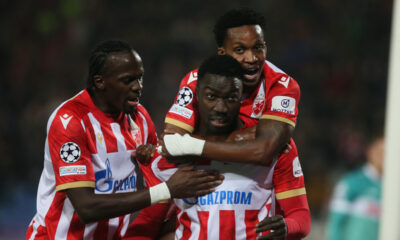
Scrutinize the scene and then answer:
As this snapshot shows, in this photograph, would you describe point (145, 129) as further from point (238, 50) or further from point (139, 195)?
point (238, 50)

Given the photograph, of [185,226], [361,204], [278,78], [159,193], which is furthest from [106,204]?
[361,204]

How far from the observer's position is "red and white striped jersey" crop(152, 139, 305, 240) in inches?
111

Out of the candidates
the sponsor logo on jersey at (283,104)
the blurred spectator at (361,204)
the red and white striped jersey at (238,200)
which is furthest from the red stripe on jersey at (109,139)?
the blurred spectator at (361,204)

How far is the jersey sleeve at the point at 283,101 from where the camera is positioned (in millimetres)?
2936

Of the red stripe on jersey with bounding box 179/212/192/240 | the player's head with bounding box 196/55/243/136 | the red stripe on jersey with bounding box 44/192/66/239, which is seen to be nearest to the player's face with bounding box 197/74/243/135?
the player's head with bounding box 196/55/243/136

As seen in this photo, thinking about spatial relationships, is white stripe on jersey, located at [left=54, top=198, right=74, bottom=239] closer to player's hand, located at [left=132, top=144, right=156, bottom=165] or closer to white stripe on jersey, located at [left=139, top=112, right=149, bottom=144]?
player's hand, located at [left=132, top=144, right=156, bottom=165]

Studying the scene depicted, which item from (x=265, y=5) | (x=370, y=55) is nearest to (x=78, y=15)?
(x=265, y=5)

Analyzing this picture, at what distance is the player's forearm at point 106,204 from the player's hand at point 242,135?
0.49 meters

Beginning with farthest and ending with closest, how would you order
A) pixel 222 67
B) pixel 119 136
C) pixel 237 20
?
pixel 119 136 → pixel 237 20 → pixel 222 67

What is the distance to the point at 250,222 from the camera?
9.32 ft

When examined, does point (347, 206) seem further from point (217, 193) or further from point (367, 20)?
point (367, 20)

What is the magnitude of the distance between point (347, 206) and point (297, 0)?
693 centimetres

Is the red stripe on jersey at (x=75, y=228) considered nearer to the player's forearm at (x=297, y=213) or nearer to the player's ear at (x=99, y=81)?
the player's ear at (x=99, y=81)

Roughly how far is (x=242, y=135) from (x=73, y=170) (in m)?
0.88
